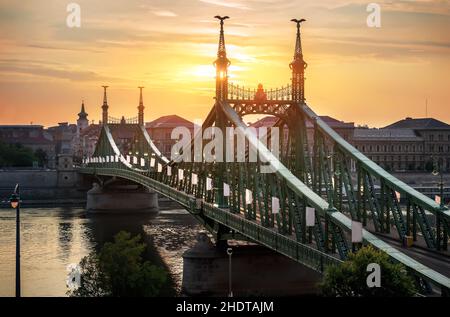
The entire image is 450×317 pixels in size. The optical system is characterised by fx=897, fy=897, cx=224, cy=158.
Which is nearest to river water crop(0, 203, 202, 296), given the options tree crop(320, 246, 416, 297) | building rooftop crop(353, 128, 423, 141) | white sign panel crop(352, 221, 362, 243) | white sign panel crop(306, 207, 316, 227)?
white sign panel crop(306, 207, 316, 227)

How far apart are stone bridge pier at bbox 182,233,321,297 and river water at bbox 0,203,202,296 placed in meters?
2.06

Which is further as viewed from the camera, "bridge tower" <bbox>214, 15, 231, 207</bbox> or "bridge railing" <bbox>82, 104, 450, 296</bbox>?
"bridge tower" <bbox>214, 15, 231, 207</bbox>

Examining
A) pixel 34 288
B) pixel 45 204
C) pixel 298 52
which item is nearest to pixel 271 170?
pixel 298 52

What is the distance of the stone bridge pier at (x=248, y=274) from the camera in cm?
5309

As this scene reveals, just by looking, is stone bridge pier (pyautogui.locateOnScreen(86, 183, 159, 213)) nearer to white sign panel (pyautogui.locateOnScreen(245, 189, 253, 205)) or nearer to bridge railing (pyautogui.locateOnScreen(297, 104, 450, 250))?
bridge railing (pyautogui.locateOnScreen(297, 104, 450, 250))

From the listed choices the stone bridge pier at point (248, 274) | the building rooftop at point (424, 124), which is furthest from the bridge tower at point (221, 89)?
the building rooftop at point (424, 124)

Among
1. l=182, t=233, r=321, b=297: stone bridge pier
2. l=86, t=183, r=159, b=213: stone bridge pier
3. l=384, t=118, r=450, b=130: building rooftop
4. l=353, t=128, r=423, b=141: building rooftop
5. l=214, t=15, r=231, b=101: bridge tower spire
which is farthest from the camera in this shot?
l=384, t=118, r=450, b=130: building rooftop

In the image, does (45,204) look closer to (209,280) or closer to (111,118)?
(111,118)

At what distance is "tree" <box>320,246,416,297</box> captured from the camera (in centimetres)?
3098

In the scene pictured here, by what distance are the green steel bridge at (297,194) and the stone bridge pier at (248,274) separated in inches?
61.0

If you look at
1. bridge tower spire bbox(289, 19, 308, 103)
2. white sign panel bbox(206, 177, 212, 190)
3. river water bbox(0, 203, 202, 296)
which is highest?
bridge tower spire bbox(289, 19, 308, 103)

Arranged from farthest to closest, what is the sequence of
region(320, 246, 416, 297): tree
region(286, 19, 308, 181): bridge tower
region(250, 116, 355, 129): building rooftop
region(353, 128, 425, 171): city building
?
region(353, 128, 425, 171): city building → region(250, 116, 355, 129): building rooftop → region(286, 19, 308, 181): bridge tower → region(320, 246, 416, 297): tree

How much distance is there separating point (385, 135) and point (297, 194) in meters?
143
